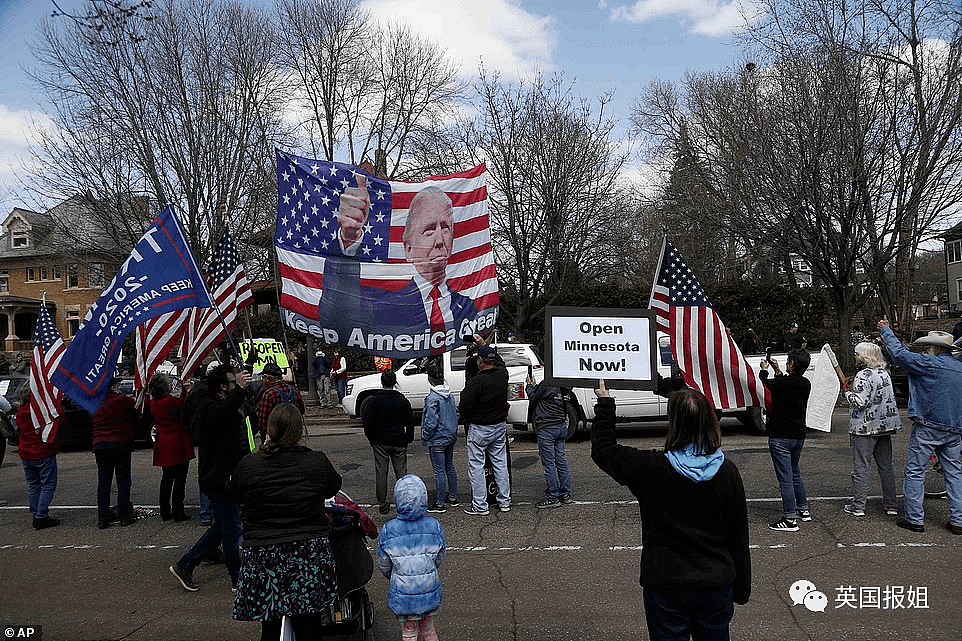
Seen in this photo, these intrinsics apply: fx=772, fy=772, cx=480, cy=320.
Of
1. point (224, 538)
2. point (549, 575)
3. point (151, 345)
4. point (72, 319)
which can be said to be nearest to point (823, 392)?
point (549, 575)

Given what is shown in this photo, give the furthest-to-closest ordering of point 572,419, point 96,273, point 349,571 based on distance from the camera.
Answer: point 96,273 < point 572,419 < point 349,571

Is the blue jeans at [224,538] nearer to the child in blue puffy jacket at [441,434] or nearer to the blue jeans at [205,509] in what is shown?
the blue jeans at [205,509]

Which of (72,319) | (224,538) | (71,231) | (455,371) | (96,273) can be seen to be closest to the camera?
(224,538)

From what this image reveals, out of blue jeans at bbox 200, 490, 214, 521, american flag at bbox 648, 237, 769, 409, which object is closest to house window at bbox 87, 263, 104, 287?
blue jeans at bbox 200, 490, 214, 521

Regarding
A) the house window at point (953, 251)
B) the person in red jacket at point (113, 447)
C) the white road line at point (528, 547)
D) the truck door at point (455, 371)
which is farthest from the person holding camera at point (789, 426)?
the house window at point (953, 251)

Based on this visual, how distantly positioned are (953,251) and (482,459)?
5193 cm

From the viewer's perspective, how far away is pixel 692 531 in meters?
3.47

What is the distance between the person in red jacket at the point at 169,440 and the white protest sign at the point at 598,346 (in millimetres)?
5275

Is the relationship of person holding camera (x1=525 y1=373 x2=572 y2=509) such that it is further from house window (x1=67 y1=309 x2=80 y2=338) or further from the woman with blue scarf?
house window (x1=67 y1=309 x2=80 y2=338)

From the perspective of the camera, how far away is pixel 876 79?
2003cm

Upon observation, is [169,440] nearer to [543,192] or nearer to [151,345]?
[151,345]

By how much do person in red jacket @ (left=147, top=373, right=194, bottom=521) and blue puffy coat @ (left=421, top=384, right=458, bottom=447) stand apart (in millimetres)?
2712

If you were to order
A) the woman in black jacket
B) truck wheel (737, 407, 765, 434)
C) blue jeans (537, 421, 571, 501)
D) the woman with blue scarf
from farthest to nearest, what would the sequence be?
truck wheel (737, 407, 765, 434) < blue jeans (537, 421, 571, 501) < the woman in black jacket < the woman with blue scarf

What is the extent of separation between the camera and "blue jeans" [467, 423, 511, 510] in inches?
350
